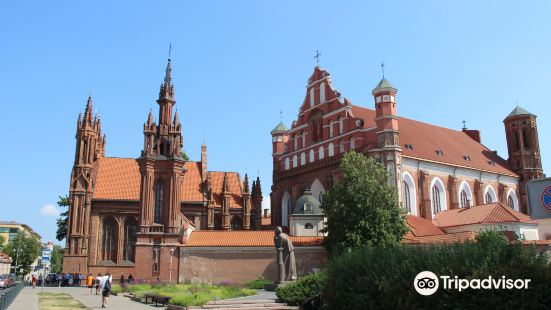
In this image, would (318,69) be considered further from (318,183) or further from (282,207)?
(282,207)

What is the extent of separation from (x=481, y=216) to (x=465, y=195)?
8982 mm

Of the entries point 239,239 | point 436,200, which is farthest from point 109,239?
point 436,200

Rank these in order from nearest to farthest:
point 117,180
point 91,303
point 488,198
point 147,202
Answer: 1. point 91,303
2. point 147,202
3. point 488,198
4. point 117,180

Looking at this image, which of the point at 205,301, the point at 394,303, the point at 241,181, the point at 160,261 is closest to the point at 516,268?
the point at 394,303

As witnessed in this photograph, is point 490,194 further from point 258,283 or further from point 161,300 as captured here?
point 161,300

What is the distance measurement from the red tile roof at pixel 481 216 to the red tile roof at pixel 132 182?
76.8 ft

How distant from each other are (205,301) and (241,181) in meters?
40.9

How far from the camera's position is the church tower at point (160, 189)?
38.9m

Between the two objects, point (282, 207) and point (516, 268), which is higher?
point (282, 207)

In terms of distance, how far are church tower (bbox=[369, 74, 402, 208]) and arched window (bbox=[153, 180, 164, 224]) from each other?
18166mm

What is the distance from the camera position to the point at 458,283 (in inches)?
480

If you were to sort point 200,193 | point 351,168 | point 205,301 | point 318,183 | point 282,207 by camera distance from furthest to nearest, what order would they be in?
1. point 200,193
2. point 282,207
3. point 318,183
4. point 351,168
5. point 205,301

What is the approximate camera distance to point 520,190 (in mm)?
54625

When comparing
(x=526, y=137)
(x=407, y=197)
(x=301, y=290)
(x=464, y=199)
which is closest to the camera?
(x=301, y=290)
